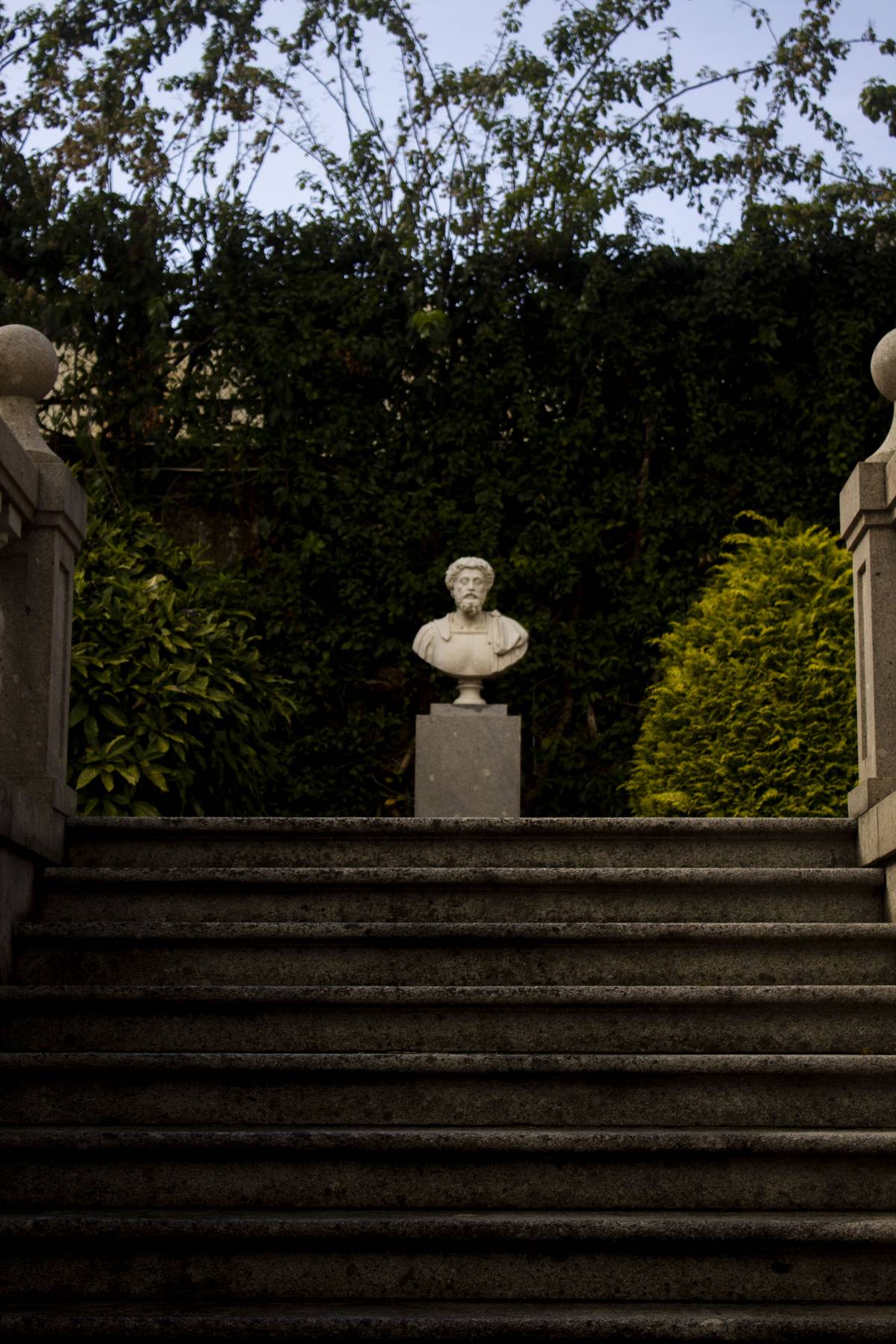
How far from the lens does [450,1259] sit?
135 inches

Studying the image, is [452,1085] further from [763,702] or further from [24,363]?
[763,702]

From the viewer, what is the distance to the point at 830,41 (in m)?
10.8

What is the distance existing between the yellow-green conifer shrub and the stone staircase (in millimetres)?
2921

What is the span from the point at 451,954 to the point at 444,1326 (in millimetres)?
1299

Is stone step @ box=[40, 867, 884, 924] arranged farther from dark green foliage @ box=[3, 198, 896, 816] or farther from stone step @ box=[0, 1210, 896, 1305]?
dark green foliage @ box=[3, 198, 896, 816]

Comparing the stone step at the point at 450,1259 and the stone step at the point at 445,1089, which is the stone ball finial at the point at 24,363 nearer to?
the stone step at the point at 445,1089

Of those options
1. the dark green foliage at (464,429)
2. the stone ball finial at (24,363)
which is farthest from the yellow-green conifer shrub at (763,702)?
the stone ball finial at (24,363)

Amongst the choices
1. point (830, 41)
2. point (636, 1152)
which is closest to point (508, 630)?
point (636, 1152)

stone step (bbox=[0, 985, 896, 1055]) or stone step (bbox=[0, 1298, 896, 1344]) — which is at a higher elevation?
stone step (bbox=[0, 985, 896, 1055])

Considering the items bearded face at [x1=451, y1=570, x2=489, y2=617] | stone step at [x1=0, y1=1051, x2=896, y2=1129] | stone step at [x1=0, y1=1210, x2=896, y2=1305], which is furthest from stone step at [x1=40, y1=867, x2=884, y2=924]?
bearded face at [x1=451, y1=570, x2=489, y2=617]

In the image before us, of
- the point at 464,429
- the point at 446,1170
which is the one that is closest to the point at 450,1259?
the point at 446,1170

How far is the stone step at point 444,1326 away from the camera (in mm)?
3154

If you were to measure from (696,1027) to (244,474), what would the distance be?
259 inches

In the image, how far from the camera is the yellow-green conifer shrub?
7.68m
